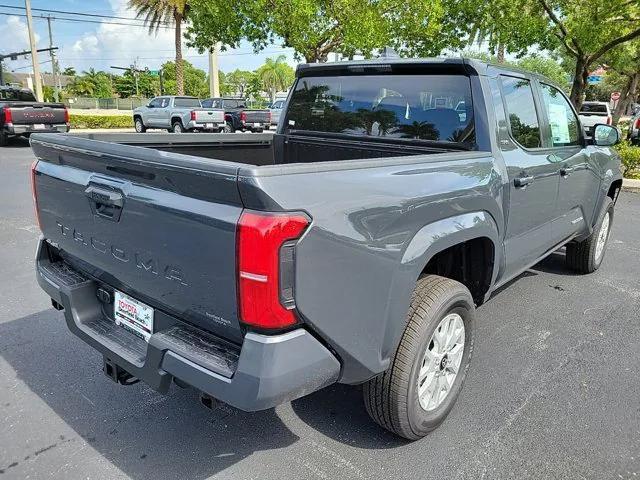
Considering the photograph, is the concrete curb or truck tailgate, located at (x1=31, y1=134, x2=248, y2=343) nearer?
truck tailgate, located at (x1=31, y1=134, x2=248, y2=343)

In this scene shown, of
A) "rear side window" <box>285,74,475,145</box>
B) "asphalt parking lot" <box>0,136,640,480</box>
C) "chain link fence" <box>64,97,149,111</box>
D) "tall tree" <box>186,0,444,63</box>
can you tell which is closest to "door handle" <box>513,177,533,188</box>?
"rear side window" <box>285,74,475,145</box>

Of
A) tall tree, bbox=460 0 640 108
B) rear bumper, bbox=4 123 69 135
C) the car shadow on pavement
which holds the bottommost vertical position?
the car shadow on pavement

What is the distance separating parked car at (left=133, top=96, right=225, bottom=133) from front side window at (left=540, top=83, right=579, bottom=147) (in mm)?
18910

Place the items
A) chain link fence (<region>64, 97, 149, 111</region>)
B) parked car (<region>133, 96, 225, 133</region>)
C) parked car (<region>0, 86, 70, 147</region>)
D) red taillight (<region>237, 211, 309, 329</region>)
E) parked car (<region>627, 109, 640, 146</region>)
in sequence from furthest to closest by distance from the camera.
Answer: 1. chain link fence (<region>64, 97, 149, 111</region>)
2. parked car (<region>133, 96, 225, 133</region>)
3. parked car (<region>627, 109, 640, 146</region>)
4. parked car (<region>0, 86, 70, 147</region>)
5. red taillight (<region>237, 211, 309, 329</region>)

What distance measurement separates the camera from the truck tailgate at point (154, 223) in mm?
1832

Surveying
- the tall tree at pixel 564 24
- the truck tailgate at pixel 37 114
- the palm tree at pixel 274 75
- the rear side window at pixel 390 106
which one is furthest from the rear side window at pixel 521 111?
the palm tree at pixel 274 75

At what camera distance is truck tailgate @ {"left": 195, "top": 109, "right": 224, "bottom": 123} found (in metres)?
21.4

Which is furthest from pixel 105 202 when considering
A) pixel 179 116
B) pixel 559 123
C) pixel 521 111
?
pixel 179 116

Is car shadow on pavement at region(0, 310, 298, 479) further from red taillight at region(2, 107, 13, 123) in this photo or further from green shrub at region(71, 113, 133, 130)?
green shrub at region(71, 113, 133, 130)

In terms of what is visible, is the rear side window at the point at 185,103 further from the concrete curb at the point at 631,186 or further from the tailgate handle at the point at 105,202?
the tailgate handle at the point at 105,202

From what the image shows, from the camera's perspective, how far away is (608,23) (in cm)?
1299

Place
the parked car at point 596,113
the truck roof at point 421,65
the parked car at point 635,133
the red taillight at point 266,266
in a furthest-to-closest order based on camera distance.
Answer: the parked car at point 596,113
the parked car at point 635,133
the truck roof at point 421,65
the red taillight at point 266,266

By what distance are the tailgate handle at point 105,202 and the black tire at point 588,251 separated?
448 centimetres

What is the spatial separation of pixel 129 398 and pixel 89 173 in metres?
1.38
